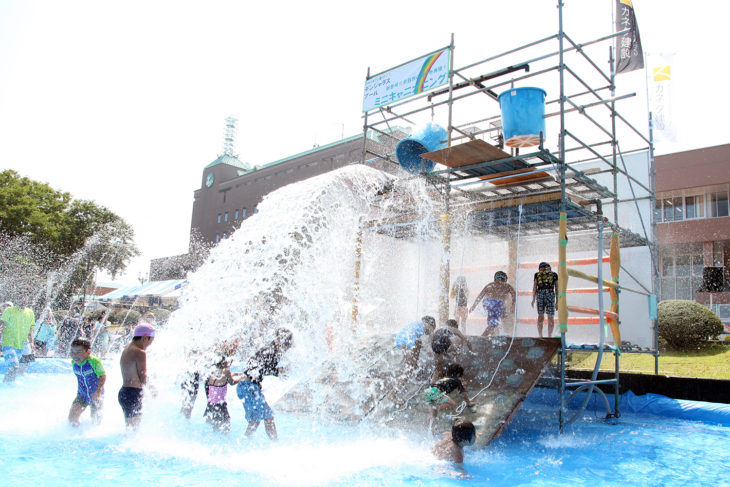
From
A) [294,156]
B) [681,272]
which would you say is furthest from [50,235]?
[681,272]

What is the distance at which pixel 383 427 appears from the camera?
7094 mm

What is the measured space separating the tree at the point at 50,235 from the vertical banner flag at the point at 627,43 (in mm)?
29351

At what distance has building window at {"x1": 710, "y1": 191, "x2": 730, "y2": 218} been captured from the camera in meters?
21.3

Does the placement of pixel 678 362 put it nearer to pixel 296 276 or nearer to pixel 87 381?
pixel 296 276

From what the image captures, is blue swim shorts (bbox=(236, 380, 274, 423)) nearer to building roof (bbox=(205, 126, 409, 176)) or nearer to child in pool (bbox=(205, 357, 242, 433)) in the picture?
child in pool (bbox=(205, 357, 242, 433))

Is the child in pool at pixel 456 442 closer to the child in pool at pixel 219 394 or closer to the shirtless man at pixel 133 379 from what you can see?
the child in pool at pixel 219 394

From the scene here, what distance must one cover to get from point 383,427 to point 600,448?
9.65 ft

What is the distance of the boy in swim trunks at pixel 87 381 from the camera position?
6.55 meters

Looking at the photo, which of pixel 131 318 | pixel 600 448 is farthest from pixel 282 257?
pixel 131 318

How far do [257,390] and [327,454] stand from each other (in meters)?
1.18

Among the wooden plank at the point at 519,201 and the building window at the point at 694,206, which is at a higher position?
the building window at the point at 694,206

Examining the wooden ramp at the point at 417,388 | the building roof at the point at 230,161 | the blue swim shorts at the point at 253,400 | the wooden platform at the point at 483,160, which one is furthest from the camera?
the building roof at the point at 230,161

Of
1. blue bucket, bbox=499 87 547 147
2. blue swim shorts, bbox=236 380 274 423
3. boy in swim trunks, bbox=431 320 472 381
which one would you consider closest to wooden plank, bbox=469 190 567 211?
blue bucket, bbox=499 87 547 147

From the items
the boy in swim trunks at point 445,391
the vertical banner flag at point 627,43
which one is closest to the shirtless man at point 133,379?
the boy in swim trunks at point 445,391
